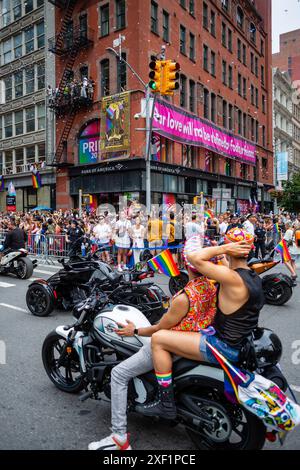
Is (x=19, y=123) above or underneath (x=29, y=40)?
underneath

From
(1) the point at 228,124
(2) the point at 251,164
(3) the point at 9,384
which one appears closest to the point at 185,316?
(3) the point at 9,384

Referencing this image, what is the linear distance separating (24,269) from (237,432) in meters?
9.38

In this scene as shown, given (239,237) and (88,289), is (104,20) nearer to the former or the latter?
(88,289)

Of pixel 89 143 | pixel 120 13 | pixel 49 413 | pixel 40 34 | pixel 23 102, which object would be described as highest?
pixel 40 34

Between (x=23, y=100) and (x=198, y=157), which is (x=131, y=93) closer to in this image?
(x=198, y=157)

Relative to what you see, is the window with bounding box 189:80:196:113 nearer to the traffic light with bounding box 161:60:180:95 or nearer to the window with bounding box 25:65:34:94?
the window with bounding box 25:65:34:94

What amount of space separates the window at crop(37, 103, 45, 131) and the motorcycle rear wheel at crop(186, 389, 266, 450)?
3131 centimetres

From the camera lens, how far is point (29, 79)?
107 feet

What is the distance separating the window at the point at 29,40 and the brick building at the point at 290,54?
74.9m

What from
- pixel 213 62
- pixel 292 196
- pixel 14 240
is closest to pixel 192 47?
pixel 213 62

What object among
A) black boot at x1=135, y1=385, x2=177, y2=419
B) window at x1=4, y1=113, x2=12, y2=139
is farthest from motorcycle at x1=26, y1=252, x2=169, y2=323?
window at x1=4, y1=113, x2=12, y2=139

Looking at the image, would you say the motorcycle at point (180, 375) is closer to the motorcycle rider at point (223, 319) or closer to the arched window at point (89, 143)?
the motorcycle rider at point (223, 319)

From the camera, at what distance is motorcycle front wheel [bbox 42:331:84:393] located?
4.04m

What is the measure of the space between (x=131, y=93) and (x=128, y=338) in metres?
22.7
